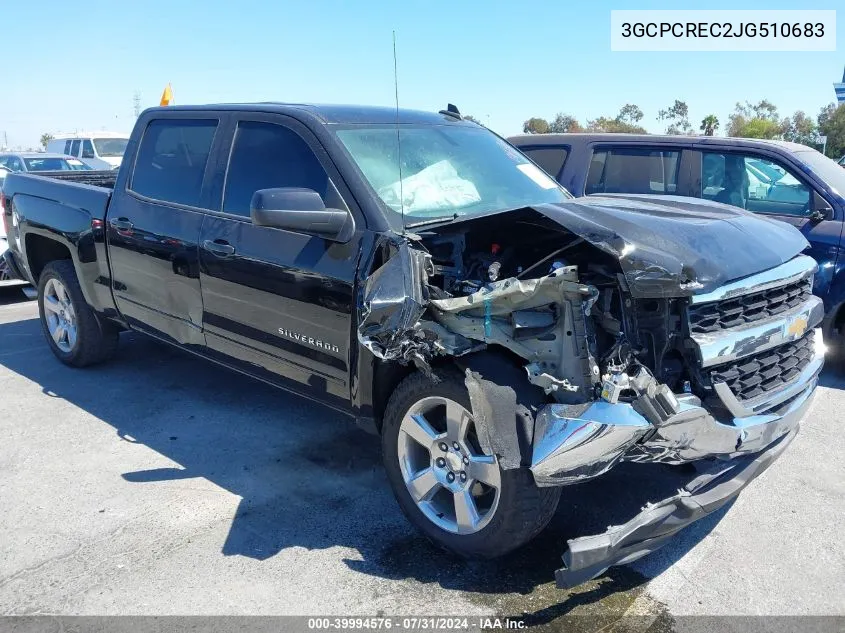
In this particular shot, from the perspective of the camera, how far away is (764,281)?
3041 millimetres

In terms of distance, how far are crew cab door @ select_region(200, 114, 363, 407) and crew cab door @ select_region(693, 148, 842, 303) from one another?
394cm

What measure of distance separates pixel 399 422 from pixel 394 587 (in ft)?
2.29

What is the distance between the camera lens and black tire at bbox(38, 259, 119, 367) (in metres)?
5.53

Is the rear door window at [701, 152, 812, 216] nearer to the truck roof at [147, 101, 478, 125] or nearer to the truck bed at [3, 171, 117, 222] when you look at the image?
the truck roof at [147, 101, 478, 125]

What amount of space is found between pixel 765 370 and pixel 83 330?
15.7 feet

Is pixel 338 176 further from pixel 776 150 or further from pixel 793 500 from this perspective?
pixel 776 150

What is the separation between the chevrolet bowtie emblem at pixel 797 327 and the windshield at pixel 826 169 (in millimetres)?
2962

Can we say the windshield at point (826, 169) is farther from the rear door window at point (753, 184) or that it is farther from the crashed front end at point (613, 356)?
the crashed front end at point (613, 356)

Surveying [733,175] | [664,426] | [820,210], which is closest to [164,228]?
[664,426]

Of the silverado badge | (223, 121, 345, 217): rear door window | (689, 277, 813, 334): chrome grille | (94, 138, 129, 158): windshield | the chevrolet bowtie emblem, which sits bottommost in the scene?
the silverado badge

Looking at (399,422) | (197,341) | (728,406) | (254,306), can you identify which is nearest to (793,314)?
(728,406)

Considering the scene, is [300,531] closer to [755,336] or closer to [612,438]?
[612,438]

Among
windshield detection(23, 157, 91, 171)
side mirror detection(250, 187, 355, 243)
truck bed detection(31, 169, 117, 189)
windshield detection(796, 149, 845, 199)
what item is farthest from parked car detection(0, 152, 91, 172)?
windshield detection(796, 149, 845, 199)

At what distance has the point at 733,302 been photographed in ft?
9.73
